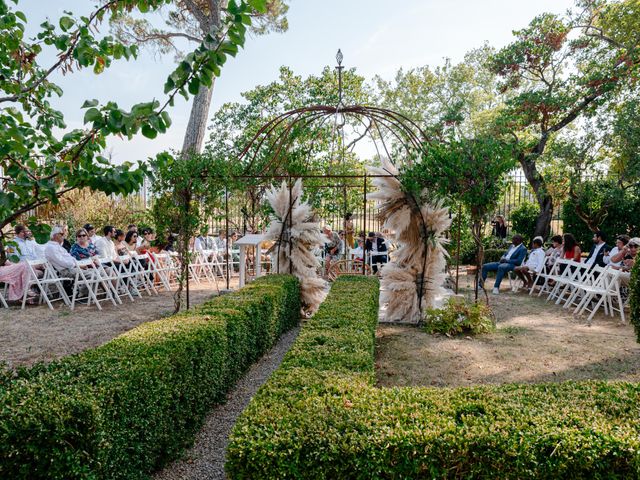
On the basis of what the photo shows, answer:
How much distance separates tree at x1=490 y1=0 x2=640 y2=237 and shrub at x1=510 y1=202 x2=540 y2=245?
529 millimetres

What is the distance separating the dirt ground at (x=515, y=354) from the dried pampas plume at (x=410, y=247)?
50 cm

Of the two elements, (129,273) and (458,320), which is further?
(129,273)

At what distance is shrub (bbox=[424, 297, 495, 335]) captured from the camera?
688 centimetres

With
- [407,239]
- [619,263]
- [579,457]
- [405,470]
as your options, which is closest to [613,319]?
[619,263]

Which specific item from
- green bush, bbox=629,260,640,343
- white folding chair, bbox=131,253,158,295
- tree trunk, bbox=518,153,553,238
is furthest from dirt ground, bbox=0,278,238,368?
tree trunk, bbox=518,153,553,238

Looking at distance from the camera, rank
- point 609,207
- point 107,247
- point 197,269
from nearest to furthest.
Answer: point 107,247 → point 197,269 → point 609,207

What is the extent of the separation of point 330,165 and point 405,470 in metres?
10.2

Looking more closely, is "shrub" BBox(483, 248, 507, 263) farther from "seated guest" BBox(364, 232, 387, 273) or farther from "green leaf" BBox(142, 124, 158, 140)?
"green leaf" BBox(142, 124, 158, 140)

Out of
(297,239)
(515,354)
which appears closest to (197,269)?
(297,239)

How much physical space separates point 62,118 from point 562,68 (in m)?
15.0

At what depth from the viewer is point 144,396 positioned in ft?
9.75

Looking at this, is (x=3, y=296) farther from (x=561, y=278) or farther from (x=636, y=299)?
(x=561, y=278)

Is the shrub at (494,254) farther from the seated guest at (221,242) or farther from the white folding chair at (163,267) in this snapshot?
the white folding chair at (163,267)

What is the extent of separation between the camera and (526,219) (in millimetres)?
14953
